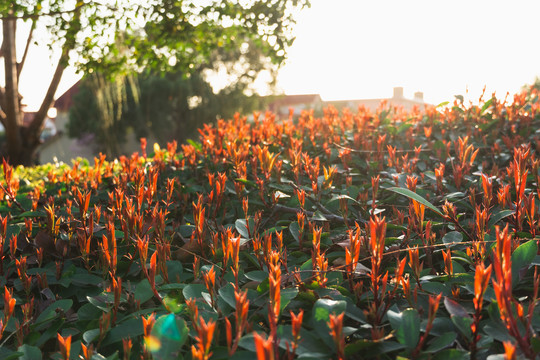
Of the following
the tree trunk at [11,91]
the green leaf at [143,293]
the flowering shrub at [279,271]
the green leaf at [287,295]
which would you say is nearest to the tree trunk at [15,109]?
the tree trunk at [11,91]

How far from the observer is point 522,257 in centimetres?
150

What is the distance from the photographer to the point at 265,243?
166 cm

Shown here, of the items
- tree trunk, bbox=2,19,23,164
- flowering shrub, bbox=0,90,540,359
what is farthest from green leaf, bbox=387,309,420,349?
tree trunk, bbox=2,19,23,164

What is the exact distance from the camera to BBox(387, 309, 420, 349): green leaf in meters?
1.25

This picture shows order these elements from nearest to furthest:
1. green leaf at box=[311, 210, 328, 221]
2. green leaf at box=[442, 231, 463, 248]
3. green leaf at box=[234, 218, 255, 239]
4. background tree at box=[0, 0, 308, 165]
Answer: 1. green leaf at box=[442, 231, 463, 248]
2. green leaf at box=[234, 218, 255, 239]
3. green leaf at box=[311, 210, 328, 221]
4. background tree at box=[0, 0, 308, 165]

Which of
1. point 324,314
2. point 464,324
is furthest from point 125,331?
point 464,324

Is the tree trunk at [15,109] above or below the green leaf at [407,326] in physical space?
above

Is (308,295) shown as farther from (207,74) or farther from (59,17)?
(207,74)

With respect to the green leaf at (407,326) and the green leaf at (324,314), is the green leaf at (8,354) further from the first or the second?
the green leaf at (407,326)

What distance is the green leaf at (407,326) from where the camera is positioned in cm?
125

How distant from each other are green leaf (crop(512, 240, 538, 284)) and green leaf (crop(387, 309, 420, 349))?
40 centimetres

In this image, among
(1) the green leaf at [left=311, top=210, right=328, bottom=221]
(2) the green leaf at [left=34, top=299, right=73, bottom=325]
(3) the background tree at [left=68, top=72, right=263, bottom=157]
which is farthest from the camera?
(3) the background tree at [left=68, top=72, right=263, bottom=157]

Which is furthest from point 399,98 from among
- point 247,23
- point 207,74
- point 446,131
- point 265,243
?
point 265,243

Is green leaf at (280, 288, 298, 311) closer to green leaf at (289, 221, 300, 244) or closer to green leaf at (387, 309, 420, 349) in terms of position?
green leaf at (387, 309, 420, 349)
